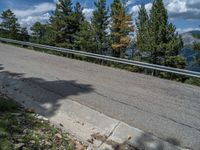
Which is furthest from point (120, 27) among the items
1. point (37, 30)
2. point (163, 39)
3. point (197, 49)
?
point (37, 30)

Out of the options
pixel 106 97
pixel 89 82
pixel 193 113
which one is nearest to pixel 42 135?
pixel 106 97

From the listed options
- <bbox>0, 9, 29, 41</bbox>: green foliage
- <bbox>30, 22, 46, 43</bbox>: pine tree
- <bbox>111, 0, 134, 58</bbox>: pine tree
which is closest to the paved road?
<bbox>111, 0, 134, 58</bbox>: pine tree

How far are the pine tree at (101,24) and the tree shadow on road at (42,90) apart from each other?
96.9 ft

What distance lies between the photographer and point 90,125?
22.2ft

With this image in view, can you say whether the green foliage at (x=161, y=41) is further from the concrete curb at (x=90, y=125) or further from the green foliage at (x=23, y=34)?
the green foliage at (x=23, y=34)

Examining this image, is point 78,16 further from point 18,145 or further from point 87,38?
point 18,145

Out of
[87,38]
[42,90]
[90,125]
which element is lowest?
[90,125]

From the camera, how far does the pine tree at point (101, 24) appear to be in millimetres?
40312

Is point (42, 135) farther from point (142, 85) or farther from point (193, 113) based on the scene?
point (142, 85)

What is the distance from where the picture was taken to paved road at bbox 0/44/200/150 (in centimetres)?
680

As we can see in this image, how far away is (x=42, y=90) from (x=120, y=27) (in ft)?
102

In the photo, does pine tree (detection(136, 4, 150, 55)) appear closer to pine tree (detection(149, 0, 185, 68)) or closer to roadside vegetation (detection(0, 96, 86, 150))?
pine tree (detection(149, 0, 185, 68))

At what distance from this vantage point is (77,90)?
961cm

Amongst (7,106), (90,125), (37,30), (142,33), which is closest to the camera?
(90,125)
